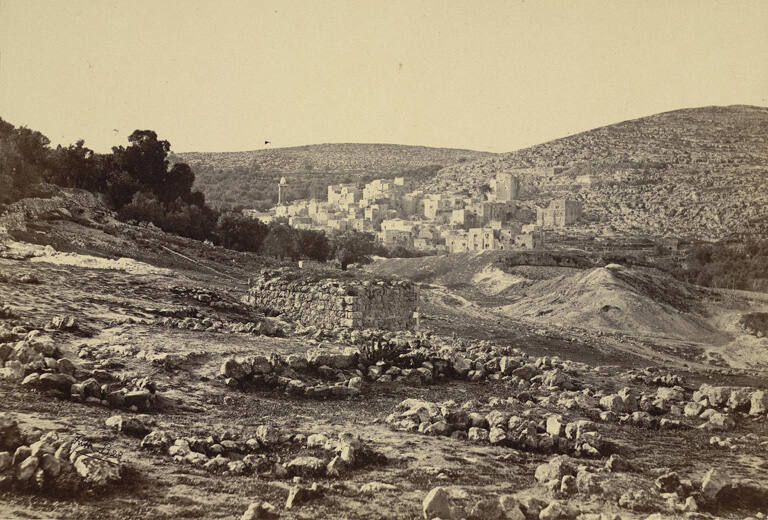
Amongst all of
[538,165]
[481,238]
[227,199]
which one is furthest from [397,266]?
[538,165]

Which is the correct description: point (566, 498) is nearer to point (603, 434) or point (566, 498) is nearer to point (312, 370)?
point (603, 434)

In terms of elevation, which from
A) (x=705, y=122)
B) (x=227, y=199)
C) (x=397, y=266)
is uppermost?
(x=705, y=122)

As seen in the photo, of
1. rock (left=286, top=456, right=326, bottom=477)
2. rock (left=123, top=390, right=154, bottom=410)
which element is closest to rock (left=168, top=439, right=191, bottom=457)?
rock (left=286, top=456, right=326, bottom=477)

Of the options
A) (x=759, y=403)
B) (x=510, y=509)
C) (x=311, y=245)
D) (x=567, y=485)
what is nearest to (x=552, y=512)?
(x=510, y=509)

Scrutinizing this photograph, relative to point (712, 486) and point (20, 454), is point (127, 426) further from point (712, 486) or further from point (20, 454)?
point (712, 486)

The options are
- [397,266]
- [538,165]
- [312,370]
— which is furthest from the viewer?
[538,165]

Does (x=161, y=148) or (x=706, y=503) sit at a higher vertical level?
(x=161, y=148)

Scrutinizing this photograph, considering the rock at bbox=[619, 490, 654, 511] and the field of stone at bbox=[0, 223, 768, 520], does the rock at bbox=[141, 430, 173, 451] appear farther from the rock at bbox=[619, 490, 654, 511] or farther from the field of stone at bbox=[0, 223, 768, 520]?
the rock at bbox=[619, 490, 654, 511]
